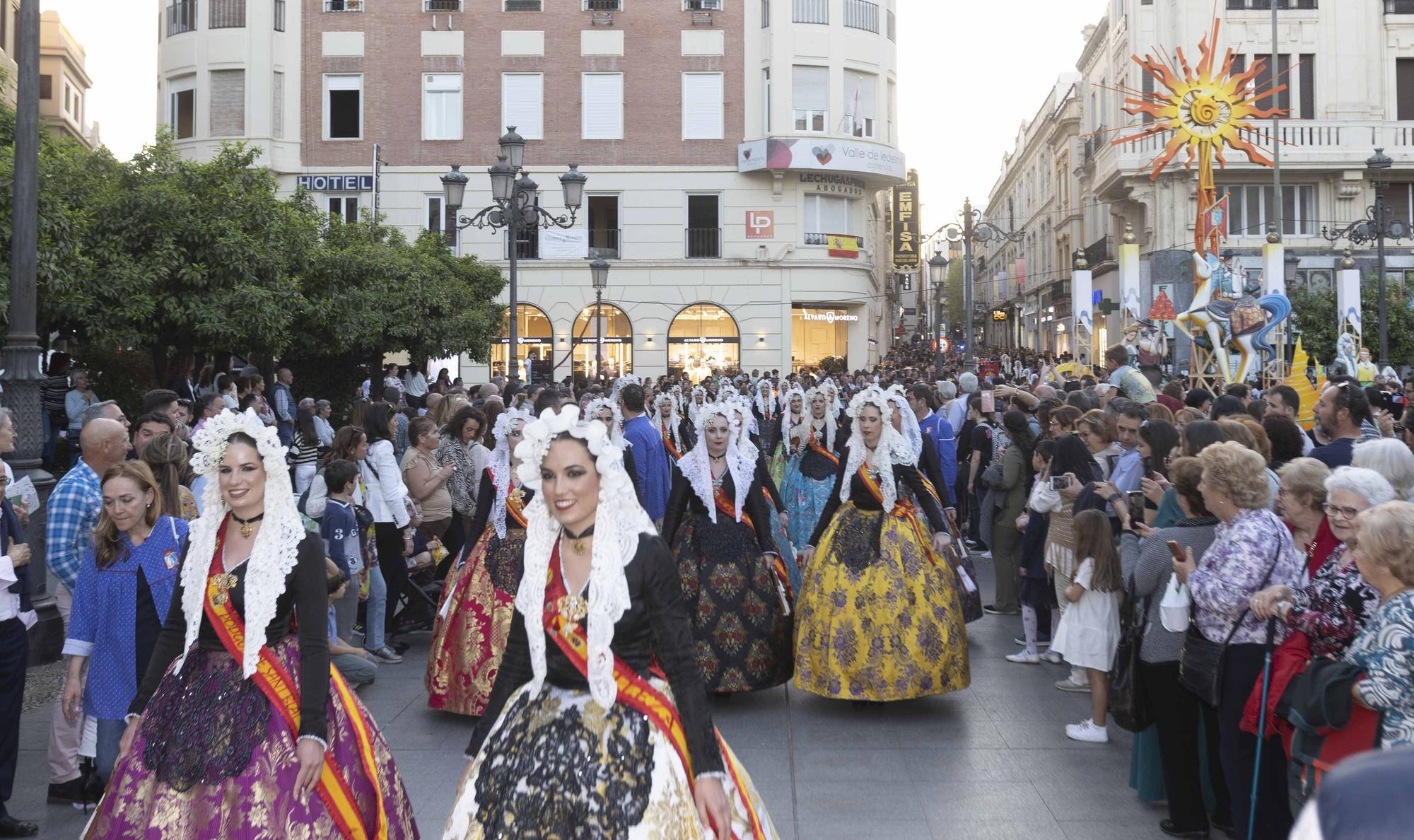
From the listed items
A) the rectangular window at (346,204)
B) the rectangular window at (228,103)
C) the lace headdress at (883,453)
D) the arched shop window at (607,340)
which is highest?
the rectangular window at (228,103)

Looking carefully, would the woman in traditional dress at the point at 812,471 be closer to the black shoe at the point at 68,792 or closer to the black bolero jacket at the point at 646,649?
the black shoe at the point at 68,792

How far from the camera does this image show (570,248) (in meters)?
37.7

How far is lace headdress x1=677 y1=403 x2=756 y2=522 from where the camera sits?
8.20 m

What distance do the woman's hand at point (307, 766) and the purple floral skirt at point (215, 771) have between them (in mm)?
24

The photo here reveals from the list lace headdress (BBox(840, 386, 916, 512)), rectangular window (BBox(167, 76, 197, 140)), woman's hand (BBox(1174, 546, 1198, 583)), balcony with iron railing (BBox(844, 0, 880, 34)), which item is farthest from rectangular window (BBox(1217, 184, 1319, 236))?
woman's hand (BBox(1174, 546, 1198, 583))

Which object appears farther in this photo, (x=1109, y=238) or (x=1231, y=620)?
(x=1109, y=238)

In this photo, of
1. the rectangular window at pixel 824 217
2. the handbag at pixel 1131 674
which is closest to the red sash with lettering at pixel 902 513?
the handbag at pixel 1131 674

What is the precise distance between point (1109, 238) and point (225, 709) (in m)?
46.0

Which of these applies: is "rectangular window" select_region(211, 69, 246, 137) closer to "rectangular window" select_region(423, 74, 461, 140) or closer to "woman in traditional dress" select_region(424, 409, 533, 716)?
A: "rectangular window" select_region(423, 74, 461, 140)

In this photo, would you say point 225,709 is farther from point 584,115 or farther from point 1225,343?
point 584,115

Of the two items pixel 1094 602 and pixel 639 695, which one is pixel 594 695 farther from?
pixel 1094 602

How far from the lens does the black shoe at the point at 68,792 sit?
20.2ft

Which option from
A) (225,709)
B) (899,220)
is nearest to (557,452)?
(225,709)

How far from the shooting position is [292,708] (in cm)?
436
